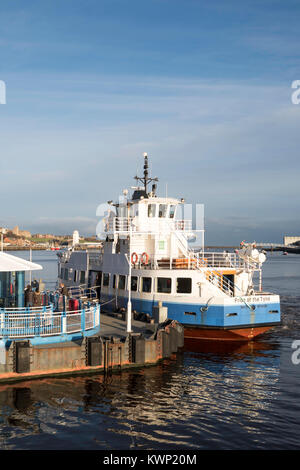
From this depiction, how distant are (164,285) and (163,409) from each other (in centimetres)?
1206

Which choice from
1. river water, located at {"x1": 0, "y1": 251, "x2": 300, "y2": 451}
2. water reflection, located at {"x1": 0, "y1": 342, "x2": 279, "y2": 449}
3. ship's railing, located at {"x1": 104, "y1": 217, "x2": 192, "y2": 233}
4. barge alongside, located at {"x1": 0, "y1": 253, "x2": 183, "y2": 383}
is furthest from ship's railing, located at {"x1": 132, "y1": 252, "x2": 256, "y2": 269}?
water reflection, located at {"x1": 0, "y1": 342, "x2": 279, "y2": 449}

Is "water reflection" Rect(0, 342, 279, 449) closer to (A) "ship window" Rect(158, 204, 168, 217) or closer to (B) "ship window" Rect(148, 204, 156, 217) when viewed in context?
(B) "ship window" Rect(148, 204, 156, 217)

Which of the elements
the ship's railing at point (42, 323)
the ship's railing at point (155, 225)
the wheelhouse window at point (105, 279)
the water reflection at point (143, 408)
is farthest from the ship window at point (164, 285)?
the ship's railing at point (42, 323)

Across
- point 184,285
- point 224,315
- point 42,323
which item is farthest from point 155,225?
point 42,323

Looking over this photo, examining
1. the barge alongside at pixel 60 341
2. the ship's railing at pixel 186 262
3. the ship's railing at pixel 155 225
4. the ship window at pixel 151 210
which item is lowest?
the barge alongside at pixel 60 341

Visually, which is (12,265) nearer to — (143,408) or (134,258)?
(143,408)

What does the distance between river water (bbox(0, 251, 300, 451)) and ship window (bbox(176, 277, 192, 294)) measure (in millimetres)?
5303

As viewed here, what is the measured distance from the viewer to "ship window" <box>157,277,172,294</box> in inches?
1078

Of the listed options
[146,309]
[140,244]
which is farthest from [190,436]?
[140,244]

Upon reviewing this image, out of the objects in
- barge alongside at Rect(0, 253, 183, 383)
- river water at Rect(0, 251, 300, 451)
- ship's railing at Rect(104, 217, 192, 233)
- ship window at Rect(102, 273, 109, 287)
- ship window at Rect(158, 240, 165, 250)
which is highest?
ship's railing at Rect(104, 217, 192, 233)

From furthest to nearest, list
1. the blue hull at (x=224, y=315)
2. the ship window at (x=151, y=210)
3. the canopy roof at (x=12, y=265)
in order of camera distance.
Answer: the ship window at (x=151, y=210) → the blue hull at (x=224, y=315) → the canopy roof at (x=12, y=265)

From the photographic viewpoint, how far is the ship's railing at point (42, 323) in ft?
60.7

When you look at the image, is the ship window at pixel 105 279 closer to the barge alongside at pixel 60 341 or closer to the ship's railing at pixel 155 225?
the ship's railing at pixel 155 225

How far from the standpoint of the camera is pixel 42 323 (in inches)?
769
